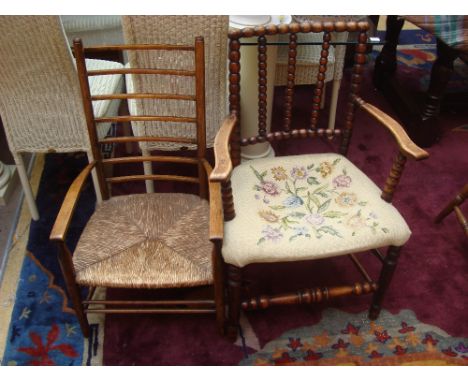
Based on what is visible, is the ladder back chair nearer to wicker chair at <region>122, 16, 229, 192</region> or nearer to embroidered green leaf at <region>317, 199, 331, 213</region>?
wicker chair at <region>122, 16, 229, 192</region>

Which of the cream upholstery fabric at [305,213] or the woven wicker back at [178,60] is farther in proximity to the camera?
the woven wicker back at [178,60]

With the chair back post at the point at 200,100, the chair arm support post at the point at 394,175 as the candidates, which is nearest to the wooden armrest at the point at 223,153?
the chair back post at the point at 200,100

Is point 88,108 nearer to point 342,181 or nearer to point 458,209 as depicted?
point 342,181

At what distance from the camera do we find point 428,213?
7.33 ft

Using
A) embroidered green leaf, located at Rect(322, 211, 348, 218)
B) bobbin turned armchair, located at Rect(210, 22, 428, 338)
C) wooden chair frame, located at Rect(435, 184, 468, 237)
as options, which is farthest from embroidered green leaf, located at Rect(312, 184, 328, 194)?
wooden chair frame, located at Rect(435, 184, 468, 237)

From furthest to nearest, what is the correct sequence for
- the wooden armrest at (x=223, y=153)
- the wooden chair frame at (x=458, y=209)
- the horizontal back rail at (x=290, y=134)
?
the wooden chair frame at (x=458, y=209), the horizontal back rail at (x=290, y=134), the wooden armrest at (x=223, y=153)

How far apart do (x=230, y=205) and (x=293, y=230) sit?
0.70 ft

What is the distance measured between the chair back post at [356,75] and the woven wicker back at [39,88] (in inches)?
39.4

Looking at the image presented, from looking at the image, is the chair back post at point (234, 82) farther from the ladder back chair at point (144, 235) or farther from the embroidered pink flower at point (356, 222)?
the embroidered pink flower at point (356, 222)

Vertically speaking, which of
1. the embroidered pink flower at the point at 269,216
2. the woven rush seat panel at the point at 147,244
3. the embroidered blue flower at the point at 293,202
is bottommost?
the woven rush seat panel at the point at 147,244

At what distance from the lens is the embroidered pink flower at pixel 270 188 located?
5.35ft

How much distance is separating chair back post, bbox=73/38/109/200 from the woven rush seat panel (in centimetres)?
10

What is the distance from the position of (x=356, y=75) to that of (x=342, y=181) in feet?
1.19
